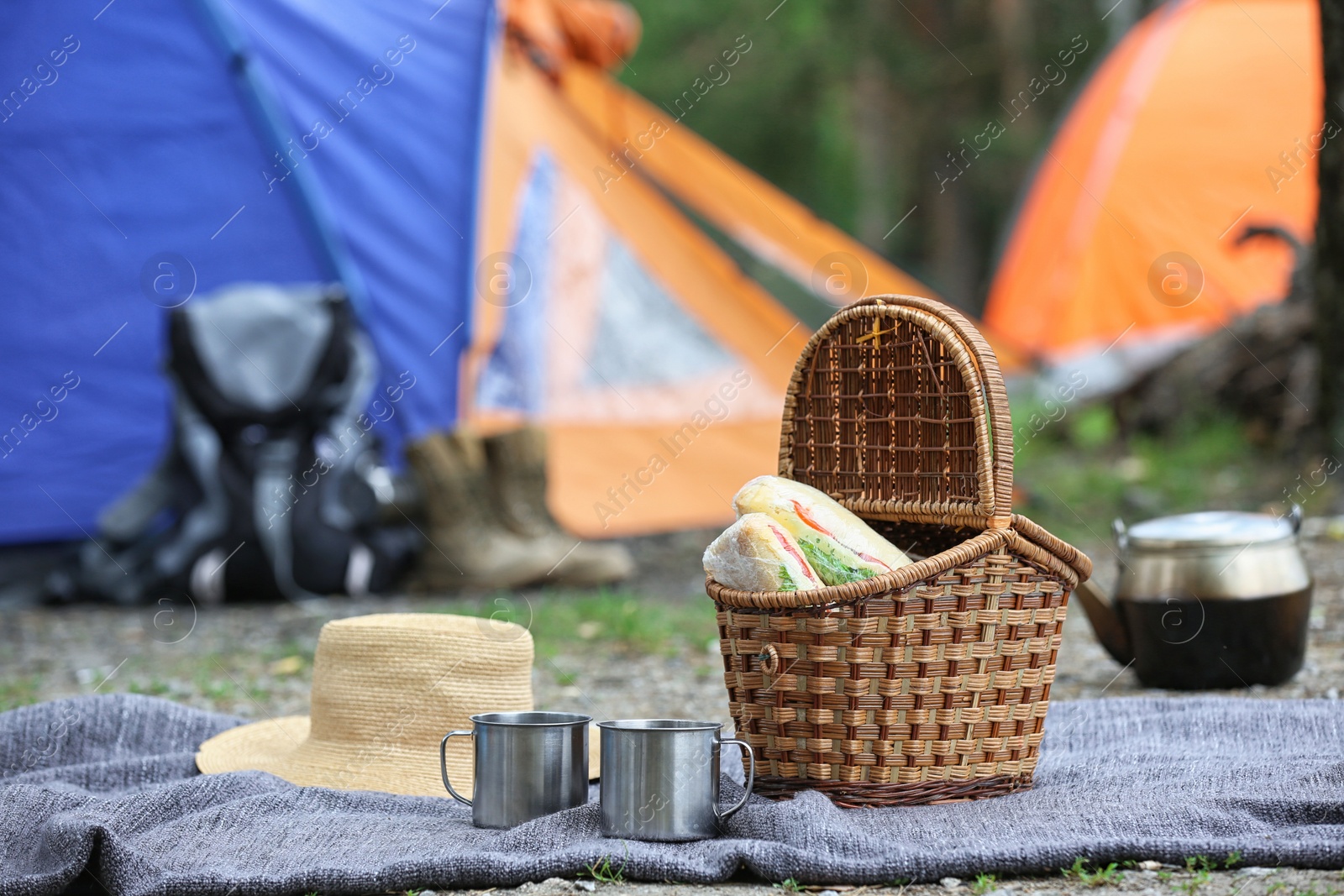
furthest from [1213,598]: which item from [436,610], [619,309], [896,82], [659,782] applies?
[896,82]

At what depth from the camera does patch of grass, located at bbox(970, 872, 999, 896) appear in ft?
5.11

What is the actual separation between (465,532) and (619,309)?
1.15m

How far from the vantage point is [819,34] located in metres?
12.7

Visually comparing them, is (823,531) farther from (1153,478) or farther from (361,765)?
(1153,478)

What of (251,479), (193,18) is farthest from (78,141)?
(251,479)

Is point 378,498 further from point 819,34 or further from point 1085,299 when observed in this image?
point 819,34

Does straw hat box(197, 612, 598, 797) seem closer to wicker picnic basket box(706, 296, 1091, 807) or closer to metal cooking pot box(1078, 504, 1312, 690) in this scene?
wicker picnic basket box(706, 296, 1091, 807)

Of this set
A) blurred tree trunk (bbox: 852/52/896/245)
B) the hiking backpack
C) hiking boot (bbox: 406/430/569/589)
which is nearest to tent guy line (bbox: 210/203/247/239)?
the hiking backpack

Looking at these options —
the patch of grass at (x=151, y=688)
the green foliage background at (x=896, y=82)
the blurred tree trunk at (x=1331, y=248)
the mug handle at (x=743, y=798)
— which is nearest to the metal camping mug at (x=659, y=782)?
the mug handle at (x=743, y=798)

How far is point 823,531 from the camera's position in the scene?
1864 mm

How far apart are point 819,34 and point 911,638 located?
11.8m

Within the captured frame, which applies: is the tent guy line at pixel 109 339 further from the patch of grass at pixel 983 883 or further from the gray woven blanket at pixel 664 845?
the patch of grass at pixel 983 883

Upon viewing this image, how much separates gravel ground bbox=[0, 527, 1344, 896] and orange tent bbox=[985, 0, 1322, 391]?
10.3ft

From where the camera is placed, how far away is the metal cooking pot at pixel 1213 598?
2.42 m
